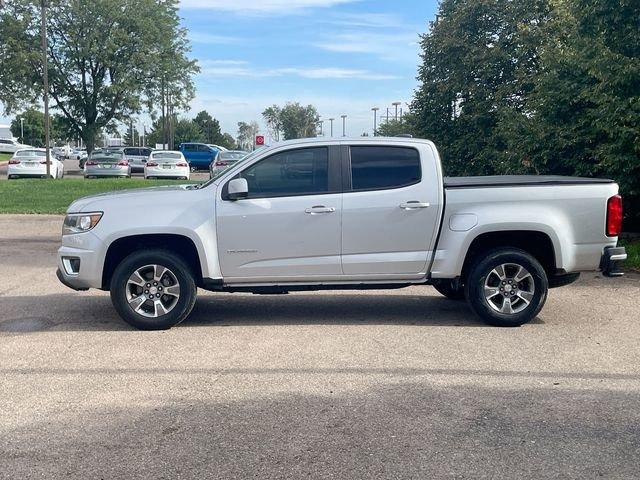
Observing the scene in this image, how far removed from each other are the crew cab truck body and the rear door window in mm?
11

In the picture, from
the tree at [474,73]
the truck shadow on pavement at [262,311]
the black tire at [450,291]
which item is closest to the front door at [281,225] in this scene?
the truck shadow on pavement at [262,311]

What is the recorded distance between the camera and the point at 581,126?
14.3 metres

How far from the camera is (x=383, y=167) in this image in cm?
786

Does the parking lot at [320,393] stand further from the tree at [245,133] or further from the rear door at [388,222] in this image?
the tree at [245,133]

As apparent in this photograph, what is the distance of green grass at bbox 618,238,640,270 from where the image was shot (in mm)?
11938

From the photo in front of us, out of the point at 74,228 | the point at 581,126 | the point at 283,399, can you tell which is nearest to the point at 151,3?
the point at 581,126

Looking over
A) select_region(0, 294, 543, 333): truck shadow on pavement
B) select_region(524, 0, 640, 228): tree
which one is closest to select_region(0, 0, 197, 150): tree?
select_region(524, 0, 640, 228): tree

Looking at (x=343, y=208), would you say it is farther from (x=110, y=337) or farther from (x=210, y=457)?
(x=210, y=457)

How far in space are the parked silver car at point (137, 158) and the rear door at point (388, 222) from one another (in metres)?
33.0

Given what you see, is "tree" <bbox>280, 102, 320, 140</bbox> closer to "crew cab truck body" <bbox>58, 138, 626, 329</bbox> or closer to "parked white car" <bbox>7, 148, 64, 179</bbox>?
"parked white car" <bbox>7, 148, 64, 179</bbox>

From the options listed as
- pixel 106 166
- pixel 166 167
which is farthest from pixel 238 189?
pixel 106 166

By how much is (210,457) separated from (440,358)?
2.73 meters

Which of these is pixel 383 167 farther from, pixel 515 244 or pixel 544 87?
pixel 544 87

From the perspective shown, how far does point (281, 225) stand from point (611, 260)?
329 cm
